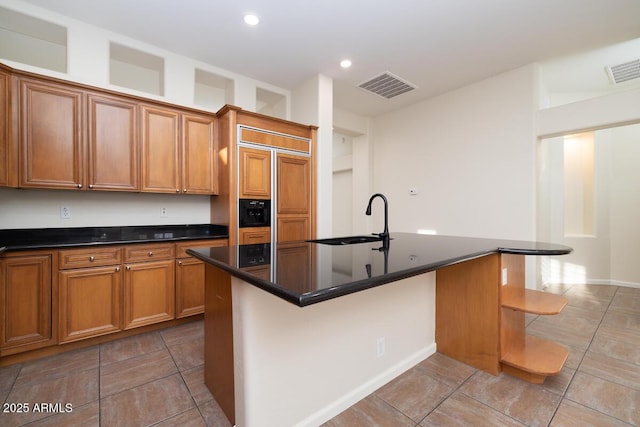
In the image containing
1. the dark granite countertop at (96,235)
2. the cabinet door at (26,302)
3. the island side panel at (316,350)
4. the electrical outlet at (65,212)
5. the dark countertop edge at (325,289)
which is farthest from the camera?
the electrical outlet at (65,212)

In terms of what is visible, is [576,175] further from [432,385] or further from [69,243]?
[69,243]

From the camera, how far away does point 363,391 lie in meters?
1.70

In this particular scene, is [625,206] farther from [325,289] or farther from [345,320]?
[325,289]

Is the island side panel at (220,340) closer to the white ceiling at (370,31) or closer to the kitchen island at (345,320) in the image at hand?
the kitchen island at (345,320)

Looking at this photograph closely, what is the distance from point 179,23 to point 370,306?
122 inches

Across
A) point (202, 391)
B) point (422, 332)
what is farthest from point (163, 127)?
point (422, 332)

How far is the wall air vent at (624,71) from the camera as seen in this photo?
3427mm

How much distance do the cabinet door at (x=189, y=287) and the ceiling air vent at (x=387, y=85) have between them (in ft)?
10.9

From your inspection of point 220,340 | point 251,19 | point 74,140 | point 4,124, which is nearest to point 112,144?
point 74,140

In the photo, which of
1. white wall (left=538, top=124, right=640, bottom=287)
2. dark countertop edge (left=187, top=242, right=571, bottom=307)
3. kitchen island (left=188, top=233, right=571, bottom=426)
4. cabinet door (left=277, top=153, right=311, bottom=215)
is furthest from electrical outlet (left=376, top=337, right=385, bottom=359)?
white wall (left=538, top=124, right=640, bottom=287)

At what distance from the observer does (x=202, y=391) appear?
1764 millimetres

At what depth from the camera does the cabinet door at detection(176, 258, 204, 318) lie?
2.78 metres

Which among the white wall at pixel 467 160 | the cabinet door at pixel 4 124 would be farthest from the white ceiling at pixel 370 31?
the cabinet door at pixel 4 124

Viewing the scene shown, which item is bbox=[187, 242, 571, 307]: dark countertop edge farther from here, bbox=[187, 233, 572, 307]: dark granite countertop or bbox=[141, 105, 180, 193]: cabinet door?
bbox=[141, 105, 180, 193]: cabinet door
